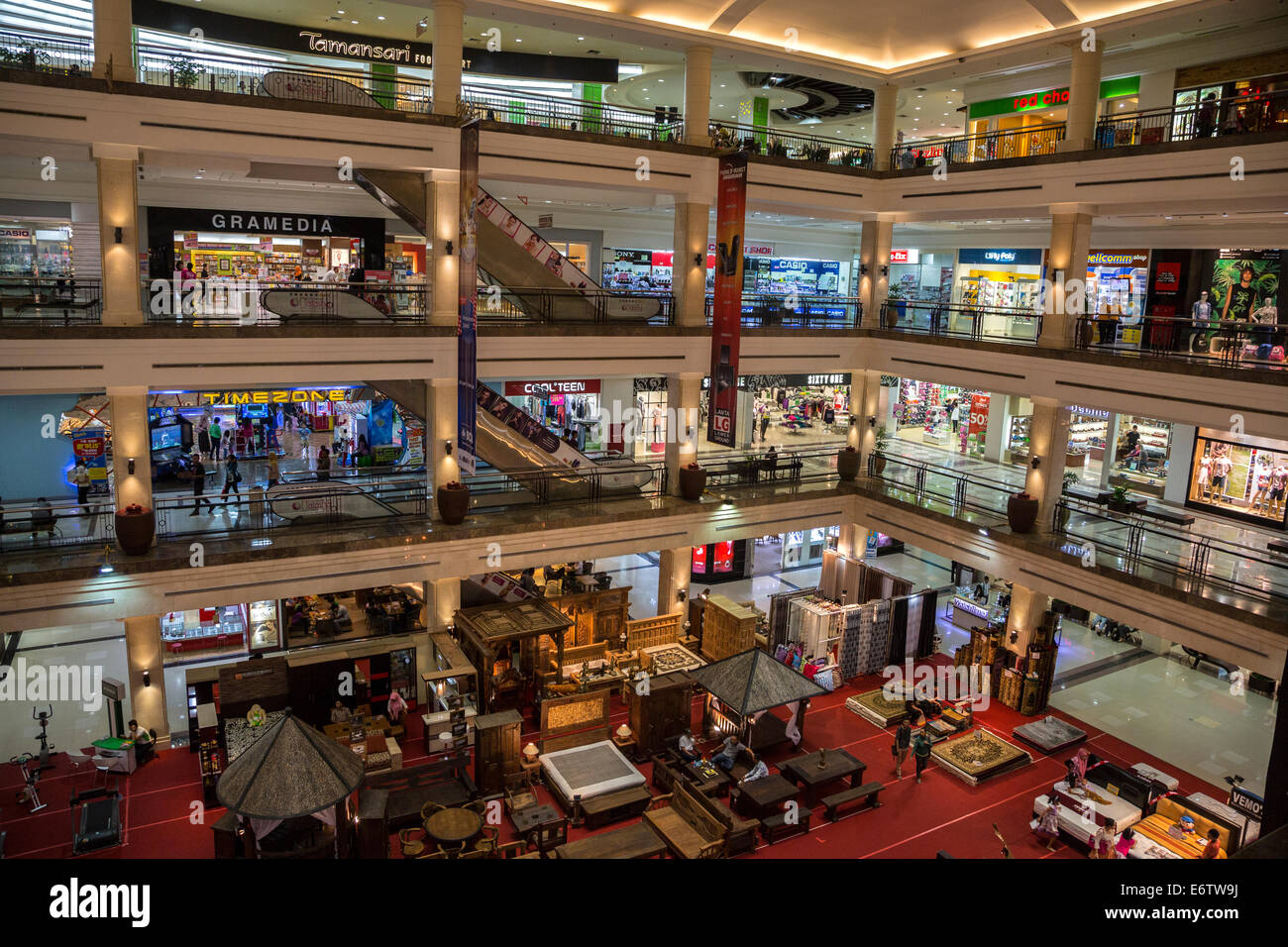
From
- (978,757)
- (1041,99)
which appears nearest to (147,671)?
(978,757)

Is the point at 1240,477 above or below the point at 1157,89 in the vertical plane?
below

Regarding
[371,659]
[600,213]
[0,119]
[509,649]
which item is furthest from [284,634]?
[600,213]

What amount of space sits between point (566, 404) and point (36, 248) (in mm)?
15083

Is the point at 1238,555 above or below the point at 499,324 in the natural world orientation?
below

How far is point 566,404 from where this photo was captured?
2967 cm

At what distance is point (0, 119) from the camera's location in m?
14.4

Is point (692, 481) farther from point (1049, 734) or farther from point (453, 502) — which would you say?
point (1049, 734)

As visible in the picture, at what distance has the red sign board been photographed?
1100 inches

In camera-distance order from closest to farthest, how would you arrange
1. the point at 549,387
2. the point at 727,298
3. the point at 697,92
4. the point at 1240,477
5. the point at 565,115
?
the point at 697,92
the point at 727,298
the point at 565,115
the point at 1240,477
the point at 549,387

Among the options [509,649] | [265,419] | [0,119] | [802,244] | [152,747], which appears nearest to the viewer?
[0,119]

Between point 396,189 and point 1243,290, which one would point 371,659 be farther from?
point 1243,290

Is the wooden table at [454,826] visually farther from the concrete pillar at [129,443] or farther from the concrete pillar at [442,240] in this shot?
the concrete pillar at [442,240]
